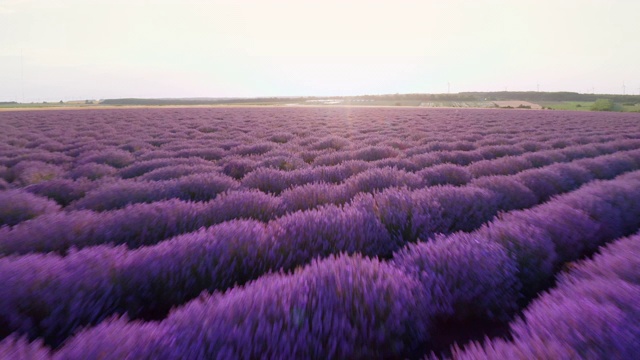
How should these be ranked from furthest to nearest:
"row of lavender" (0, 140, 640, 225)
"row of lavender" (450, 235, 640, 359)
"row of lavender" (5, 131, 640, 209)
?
1. "row of lavender" (5, 131, 640, 209)
2. "row of lavender" (0, 140, 640, 225)
3. "row of lavender" (450, 235, 640, 359)

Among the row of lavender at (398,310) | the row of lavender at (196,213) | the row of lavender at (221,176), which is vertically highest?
the row of lavender at (398,310)

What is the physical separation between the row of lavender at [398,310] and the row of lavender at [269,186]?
1.80m

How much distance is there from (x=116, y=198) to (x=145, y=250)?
202 centimetres

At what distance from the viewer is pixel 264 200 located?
345 centimetres

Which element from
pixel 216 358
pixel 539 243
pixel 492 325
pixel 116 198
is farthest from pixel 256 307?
pixel 116 198

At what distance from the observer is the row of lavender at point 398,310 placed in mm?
1163

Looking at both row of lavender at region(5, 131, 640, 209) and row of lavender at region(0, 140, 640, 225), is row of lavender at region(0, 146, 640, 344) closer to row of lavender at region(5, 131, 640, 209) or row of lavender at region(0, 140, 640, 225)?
row of lavender at region(0, 140, 640, 225)

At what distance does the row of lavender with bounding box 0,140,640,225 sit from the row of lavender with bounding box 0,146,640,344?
59 cm

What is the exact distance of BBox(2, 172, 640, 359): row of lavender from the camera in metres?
1.16

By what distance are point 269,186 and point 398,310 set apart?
3377mm

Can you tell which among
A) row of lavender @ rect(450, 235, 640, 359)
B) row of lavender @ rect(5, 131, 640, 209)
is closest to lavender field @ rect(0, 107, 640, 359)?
row of lavender @ rect(450, 235, 640, 359)

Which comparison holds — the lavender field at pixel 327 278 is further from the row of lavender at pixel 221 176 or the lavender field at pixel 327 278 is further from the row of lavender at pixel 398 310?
the row of lavender at pixel 221 176

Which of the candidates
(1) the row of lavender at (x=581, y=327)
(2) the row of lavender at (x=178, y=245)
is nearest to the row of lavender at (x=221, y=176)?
(2) the row of lavender at (x=178, y=245)

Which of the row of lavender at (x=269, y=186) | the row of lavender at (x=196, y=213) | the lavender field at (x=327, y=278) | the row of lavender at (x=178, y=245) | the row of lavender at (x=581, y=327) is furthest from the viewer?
the row of lavender at (x=269, y=186)
